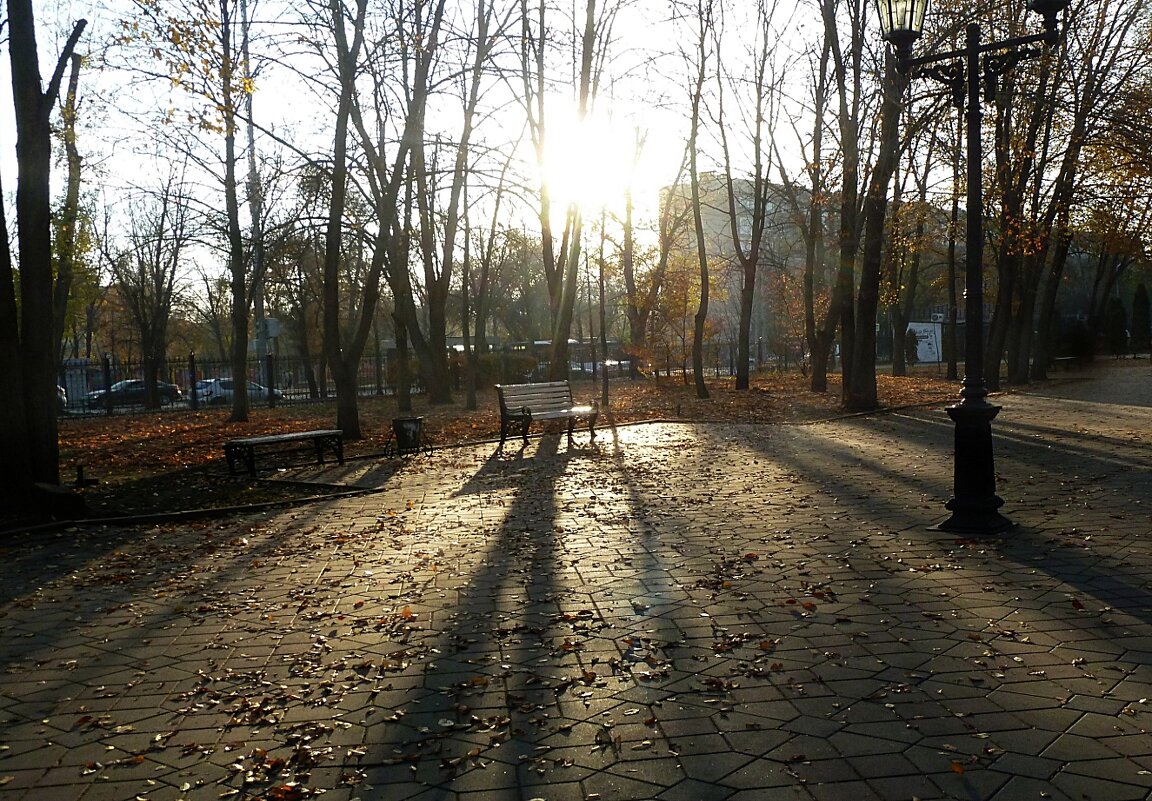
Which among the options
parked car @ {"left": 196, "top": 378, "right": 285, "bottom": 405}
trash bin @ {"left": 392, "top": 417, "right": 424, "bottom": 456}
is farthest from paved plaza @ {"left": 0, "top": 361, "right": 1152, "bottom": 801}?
parked car @ {"left": 196, "top": 378, "right": 285, "bottom": 405}

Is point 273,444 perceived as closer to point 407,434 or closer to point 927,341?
point 407,434

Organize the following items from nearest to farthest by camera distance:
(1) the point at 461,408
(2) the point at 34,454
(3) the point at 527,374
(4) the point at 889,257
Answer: (2) the point at 34,454, (1) the point at 461,408, (4) the point at 889,257, (3) the point at 527,374

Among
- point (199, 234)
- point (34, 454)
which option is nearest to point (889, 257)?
point (199, 234)

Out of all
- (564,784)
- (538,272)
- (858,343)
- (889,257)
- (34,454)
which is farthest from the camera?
(538,272)

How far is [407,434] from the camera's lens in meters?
15.2

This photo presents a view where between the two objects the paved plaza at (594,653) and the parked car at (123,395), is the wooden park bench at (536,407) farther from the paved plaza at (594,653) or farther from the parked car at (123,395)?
the parked car at (123,395)

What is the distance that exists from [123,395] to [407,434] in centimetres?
2296

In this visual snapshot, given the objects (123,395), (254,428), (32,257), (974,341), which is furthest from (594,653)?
(123,395)

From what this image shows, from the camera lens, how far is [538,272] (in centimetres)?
6188

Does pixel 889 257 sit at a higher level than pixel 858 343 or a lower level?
higher

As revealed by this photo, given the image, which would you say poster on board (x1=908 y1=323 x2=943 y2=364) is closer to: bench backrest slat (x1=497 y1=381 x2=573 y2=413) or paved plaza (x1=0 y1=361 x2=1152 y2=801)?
bench backrest slat (x1=497 y1=381 x2=573 y2=413)

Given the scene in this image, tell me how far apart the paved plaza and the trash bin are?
5329 millimetres

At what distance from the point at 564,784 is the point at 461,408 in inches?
934

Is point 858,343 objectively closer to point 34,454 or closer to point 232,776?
point 34,454
